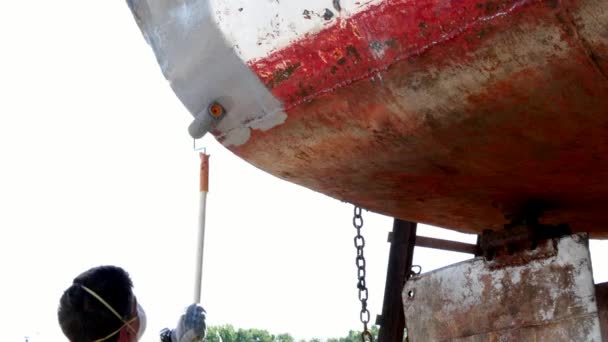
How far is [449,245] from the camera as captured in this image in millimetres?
4457

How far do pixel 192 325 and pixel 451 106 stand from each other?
903 mm

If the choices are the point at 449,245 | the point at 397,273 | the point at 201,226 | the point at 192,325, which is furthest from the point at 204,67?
the point at 449,245

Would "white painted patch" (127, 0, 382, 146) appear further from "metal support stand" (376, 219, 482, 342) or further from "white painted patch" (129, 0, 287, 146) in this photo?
"metal support stand" (376, 219, 482, 342)

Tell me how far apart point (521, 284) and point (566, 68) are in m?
0.73

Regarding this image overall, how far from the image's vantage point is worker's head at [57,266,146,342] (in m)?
1.87

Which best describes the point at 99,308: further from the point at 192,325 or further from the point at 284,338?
the point at 284,338

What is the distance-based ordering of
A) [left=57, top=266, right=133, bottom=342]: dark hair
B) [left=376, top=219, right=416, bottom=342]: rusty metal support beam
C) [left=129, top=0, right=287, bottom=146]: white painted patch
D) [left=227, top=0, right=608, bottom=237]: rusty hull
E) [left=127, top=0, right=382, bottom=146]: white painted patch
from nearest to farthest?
[left=57, top=266, right=133, bottom=342]: dark hair → [left=227, top=0, right=608, bottom=237]: rusty hull → [left=127, top=0, right=382, bottom=146]: white painted patch → [left=129, top=0, right=287, bottom=146]: white painted patch → [left=376, top=219, right=416, bottom=342]: rusty metal support beam

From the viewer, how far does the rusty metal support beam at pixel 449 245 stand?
173 inches

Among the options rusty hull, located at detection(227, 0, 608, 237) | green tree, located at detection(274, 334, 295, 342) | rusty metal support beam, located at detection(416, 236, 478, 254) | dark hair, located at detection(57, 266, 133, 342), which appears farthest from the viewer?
green tree, located at detection(274, 334, 295, 342)

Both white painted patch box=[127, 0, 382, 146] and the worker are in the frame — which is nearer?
the worker

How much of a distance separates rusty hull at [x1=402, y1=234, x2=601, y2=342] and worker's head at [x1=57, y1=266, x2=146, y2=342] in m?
1.08

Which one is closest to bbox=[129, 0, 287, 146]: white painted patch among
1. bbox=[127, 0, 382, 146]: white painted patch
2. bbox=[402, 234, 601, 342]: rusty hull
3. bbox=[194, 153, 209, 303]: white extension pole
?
bbox=[127, 0, 382, 146]: white painted patch

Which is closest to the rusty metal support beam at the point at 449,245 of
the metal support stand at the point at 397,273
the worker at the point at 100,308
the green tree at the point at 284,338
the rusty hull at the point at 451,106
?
the metal support stand at the point at 397,273

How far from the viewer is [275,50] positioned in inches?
95.2
